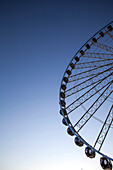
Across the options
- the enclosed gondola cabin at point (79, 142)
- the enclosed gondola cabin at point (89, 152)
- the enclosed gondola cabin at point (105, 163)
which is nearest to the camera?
the enclosed gondola cabin at point (105, 163)

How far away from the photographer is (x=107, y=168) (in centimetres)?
798

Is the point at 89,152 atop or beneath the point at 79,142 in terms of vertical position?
beneath

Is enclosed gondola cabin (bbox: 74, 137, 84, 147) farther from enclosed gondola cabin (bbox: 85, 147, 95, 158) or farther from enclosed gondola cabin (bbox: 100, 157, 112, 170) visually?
enclosed gondola cabin (bbox: 100, 157, 112, 170)

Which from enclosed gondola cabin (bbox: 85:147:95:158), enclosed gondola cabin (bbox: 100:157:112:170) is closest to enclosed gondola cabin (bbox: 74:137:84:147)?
enclosed gondola cabin (bbox: 85:147:95:158)

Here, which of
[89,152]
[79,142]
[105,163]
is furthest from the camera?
[79,142]

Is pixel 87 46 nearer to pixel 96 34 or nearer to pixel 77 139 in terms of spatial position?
pixel 96 34

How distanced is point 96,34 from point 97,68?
11.1ft

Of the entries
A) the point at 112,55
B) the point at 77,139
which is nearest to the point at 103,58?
the point at 112,55

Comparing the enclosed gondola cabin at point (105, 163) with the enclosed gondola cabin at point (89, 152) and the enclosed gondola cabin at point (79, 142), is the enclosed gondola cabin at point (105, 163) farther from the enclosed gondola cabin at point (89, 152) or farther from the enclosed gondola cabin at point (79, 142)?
the enclosed gondola cabin at point (79, 142)

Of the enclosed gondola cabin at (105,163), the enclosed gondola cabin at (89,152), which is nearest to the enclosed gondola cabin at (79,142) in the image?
the enclosed gondola cabin at (89,152)

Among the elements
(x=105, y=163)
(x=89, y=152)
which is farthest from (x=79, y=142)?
(x=105, y=163)

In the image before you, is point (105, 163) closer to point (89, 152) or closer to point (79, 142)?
point (89, 152)

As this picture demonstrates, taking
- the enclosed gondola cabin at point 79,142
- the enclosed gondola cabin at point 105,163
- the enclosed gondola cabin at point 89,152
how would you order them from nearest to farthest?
1. the enclosed gondola cabin at point 105,163
2. the enclosed gondola cabin at point 89,152
3. the enclosed gondola cabin at point 79,142

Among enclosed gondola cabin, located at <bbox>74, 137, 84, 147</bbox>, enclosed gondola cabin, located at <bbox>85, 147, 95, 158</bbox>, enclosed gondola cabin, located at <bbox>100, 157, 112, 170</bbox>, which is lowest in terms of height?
enclosed gondola cabin, located at <bbox>100, 157, 112, 170</bbox>
